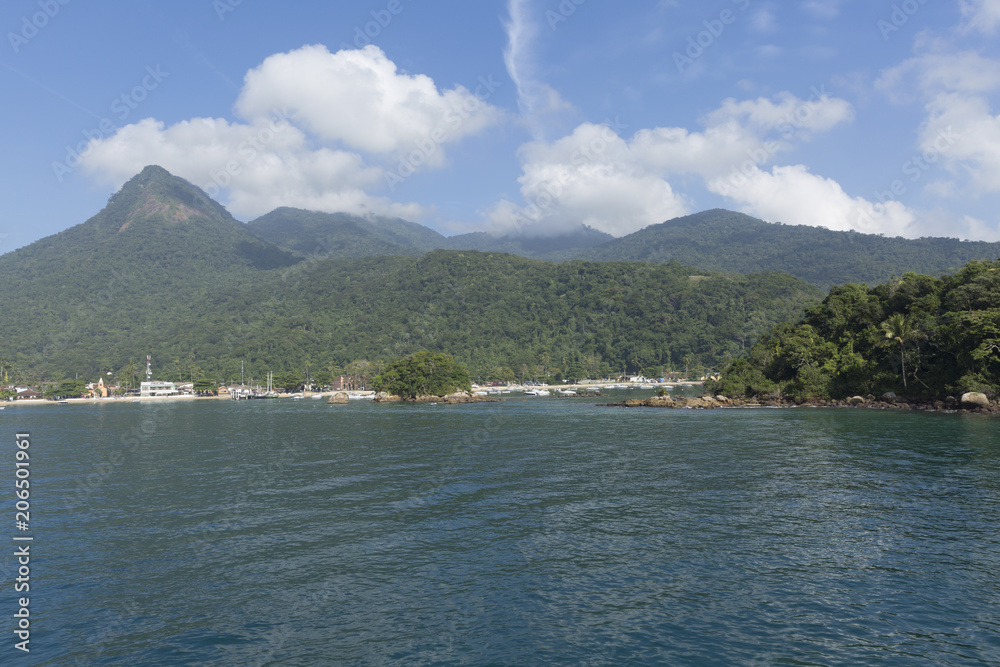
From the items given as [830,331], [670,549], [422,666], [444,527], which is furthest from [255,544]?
[830,331]

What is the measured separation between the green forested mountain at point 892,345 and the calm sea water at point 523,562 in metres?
43.7

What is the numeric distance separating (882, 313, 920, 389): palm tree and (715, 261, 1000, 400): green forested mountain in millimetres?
141

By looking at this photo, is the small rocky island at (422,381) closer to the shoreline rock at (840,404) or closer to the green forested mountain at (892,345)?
the shoreline rock at (840,404)

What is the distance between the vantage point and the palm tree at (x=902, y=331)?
8125 centimetres

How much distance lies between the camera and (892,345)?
84938mm

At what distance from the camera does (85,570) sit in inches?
733

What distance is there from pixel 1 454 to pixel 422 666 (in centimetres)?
5875

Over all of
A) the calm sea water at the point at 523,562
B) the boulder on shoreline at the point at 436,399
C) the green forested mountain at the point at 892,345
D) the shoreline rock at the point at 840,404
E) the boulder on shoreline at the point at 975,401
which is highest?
the green forested mountain at the point at 892,345

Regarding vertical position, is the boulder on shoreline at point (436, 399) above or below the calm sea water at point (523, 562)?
below

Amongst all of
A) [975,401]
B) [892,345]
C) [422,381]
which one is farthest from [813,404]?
[422,381]

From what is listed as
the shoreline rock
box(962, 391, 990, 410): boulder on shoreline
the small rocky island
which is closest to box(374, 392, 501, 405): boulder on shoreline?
the small rocky island

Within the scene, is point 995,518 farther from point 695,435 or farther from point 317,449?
point 317,449

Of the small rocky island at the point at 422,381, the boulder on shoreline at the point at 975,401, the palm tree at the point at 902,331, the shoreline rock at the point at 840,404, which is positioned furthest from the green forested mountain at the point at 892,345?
the small rocky island at the point at 422,381

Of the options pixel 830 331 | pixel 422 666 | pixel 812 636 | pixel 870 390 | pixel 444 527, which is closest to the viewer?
pixel 422 666
